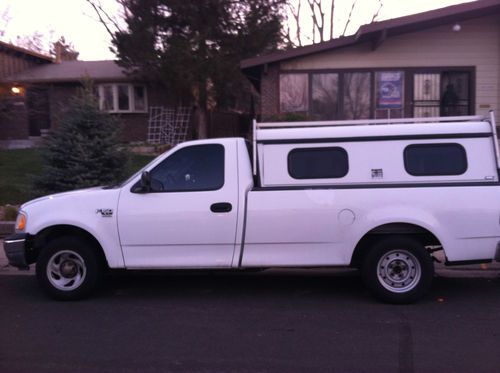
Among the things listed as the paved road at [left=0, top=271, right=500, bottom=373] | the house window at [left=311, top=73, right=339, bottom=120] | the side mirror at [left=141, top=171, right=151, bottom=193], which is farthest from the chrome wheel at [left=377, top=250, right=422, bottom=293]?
the house window at [left=311, top=73, right=339, bottom=120]

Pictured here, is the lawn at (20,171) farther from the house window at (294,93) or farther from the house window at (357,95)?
the house window at (357,95)

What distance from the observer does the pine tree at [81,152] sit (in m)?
10.7

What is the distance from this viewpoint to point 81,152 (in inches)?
422

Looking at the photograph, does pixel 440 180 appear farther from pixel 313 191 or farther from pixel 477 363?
pixel 477 363

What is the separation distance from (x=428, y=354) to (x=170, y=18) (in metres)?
17.3

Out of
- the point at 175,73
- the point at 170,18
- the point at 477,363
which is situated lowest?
the point at 477,363

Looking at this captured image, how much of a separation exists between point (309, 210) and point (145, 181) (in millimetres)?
1874

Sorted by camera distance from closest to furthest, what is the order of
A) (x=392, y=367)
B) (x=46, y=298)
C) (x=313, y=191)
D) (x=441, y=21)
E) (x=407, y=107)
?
(x=392, y=367) < (x=313, y=191) < (x=46, y=298) < (x=441, y=21) < (x=407, y=107)

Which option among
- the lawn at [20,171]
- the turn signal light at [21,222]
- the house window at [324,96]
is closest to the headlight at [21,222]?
the turn signal light at [21,222]

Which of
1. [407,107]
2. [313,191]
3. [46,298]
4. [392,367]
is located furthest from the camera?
[407,107]

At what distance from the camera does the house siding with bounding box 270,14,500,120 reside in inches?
588

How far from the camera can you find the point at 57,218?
21.3 ft

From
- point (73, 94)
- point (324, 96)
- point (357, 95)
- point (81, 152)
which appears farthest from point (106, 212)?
point (73, 94)

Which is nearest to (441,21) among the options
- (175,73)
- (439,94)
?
(439,94)
